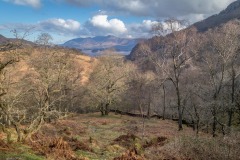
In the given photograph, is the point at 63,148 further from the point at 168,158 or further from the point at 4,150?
the point at 168,158

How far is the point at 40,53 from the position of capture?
Result: 51.6 m

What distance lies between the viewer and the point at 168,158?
19453 mm

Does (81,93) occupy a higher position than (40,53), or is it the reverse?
(40,53)

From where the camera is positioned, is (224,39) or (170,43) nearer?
(224,39)

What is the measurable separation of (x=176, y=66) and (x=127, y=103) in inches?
1873

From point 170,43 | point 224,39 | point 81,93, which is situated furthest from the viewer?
point 81,93

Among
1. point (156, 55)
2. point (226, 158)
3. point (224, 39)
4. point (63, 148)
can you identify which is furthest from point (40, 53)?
point (226, 158)

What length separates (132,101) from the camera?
3565 inches

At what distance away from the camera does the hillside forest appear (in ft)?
60.3

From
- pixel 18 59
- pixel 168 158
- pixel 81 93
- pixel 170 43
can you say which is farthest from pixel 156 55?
pixel 81 93

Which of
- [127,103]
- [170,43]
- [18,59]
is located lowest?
[127,103]

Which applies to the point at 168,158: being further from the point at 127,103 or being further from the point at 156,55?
the point at 127,103

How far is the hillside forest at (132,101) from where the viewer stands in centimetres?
1839

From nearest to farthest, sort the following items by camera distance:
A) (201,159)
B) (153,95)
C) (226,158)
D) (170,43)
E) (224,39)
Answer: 1. (226,158)
2. (201,159)
3. (224,39)
4. (170,43)
5. (153,95)
